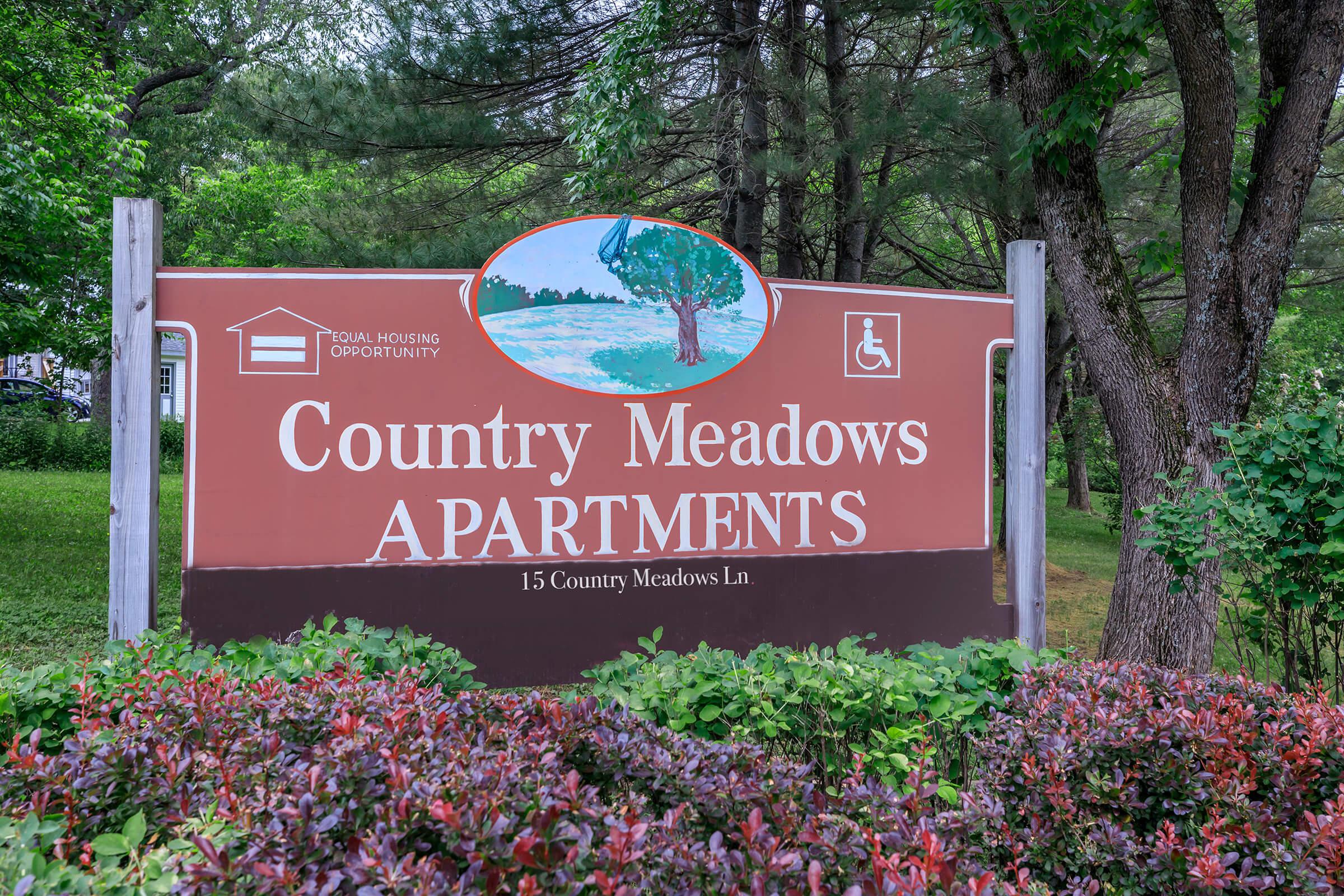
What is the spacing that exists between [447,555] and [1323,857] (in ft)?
9.01

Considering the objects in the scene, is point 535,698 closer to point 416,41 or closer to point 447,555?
point 447,555

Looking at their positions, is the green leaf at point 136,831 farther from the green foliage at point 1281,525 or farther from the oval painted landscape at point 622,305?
the green foliage at point 1281,525

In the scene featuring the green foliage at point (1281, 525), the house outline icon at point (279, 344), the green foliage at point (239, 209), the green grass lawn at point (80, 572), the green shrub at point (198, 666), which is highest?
the green foliage at point (239, 209)

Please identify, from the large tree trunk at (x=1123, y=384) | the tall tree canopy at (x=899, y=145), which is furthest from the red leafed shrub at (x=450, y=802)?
the tall tree canopy at (x=899, y=145)

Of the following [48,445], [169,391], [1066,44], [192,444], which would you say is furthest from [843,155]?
[169,391]

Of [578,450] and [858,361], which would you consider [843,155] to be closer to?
[858,361]

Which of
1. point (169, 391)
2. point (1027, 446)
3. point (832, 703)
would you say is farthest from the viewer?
point (169, 391)

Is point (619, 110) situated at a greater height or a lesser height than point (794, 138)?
lesser

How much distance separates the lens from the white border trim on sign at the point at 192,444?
3.19 m

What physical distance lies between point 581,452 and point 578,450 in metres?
0.01

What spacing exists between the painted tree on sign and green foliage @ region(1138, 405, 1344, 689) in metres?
1.77

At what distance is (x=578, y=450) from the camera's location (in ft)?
11.2

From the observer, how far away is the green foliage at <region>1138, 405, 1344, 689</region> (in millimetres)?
2760

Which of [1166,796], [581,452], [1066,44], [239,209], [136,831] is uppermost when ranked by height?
[239,209]
